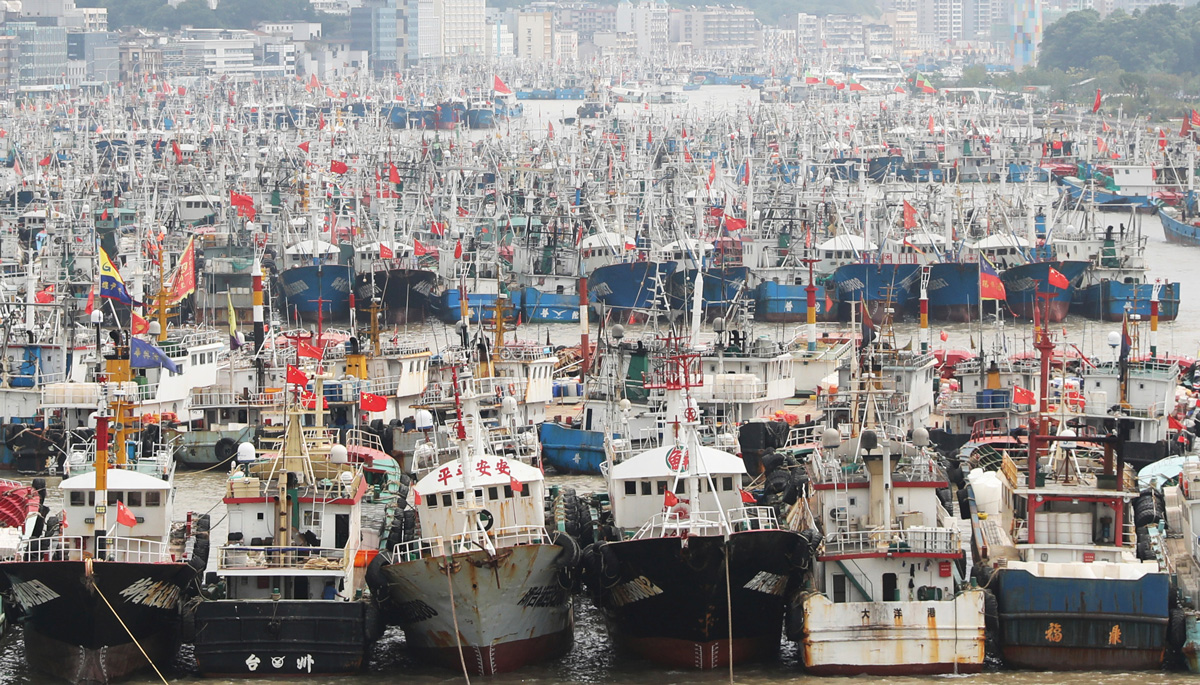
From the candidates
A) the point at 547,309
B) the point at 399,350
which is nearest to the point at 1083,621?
the point at 399,350

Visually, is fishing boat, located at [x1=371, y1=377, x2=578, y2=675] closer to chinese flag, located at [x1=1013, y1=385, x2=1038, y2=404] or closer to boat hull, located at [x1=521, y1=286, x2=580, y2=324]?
chinese flag, located at [x1=1013, y1=385, x2=1038, y2=404]

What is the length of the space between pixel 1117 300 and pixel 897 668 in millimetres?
40724

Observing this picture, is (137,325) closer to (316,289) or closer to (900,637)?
(900,637)

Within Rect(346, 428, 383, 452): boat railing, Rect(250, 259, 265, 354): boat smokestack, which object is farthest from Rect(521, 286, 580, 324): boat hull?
Rect(346, 428, 383, 452): boat railing

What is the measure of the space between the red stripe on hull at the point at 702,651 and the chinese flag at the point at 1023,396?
12.1m

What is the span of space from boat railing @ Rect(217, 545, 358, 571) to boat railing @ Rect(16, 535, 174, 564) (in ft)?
3.27

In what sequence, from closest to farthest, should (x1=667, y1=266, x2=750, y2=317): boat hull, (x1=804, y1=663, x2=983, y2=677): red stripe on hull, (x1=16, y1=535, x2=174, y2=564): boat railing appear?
(x1=804, y1=663, x2=983, y2=677): red stripe on hull < (x1=16, y1=535, x2=174, y2=564): boat railing < (x1=667, y1=266, x2=750, y2=317): boat hull

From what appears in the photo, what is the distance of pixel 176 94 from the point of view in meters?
174

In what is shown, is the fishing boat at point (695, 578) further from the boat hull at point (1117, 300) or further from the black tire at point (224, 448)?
the boat hull at point (1117, 300)

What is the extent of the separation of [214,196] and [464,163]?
2124 centimetres

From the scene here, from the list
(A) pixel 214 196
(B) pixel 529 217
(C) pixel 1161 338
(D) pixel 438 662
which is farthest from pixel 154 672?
(A) pixel 214 196

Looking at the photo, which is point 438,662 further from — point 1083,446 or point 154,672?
point 1083,446

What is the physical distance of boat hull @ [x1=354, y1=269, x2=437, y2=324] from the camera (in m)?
71.7

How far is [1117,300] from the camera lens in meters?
71.1
